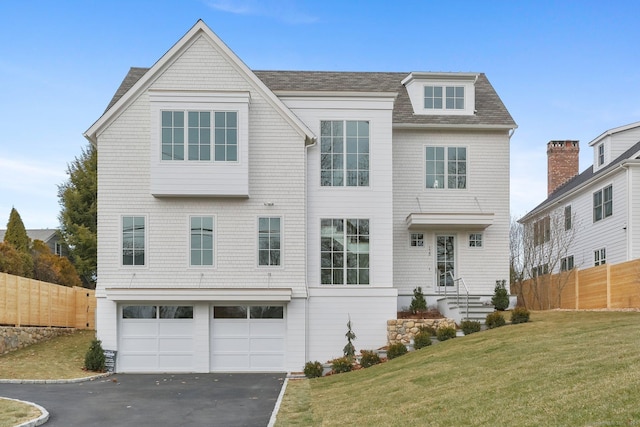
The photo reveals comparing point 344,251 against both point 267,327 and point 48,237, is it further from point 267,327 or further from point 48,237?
point 48,237

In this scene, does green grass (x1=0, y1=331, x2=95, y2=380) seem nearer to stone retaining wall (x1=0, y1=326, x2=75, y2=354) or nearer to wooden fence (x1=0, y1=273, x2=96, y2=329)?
stone retaining wall (x1=0, y1=326, x2=75, y2=354)

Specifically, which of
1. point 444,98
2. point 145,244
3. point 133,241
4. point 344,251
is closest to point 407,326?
point 344,251

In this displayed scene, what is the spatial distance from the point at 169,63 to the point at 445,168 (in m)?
10.8

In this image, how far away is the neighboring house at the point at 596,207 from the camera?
29.6 metres

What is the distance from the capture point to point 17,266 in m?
31.8

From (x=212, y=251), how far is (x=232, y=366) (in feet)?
12.7

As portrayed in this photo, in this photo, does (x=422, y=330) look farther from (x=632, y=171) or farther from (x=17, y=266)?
(x=17, y=266)

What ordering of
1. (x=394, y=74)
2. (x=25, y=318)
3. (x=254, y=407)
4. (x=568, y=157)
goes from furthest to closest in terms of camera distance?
(x=568, y=157) < (x=394, y=74) < (x=25, y=318) < (x=254, y=407)

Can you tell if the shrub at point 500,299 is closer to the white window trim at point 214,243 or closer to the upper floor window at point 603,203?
the upper floor window at point 603,203

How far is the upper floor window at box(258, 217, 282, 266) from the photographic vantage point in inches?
981

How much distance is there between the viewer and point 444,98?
1149 inches

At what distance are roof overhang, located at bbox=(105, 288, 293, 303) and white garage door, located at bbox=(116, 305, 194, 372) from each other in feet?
2.87

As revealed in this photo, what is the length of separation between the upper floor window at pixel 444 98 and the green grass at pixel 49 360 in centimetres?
1590

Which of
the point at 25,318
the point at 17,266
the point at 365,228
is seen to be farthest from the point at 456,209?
the point at 17,266
